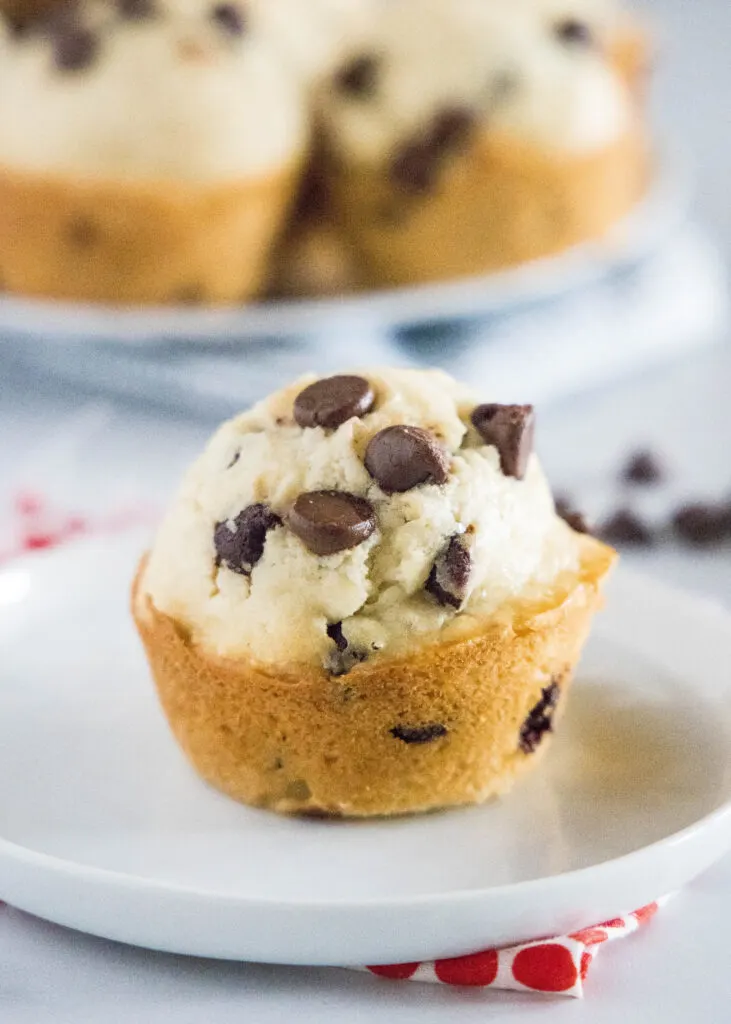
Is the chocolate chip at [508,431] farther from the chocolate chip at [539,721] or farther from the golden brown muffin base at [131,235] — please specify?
the golden brown muffin base at [131,235]

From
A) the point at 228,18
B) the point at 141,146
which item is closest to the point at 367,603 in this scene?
the point at 141,146

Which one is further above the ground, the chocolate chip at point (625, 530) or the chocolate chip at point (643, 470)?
the chocolate chip at point (625, 530)

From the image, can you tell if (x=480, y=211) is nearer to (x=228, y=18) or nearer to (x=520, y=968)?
(x=228, y=18)

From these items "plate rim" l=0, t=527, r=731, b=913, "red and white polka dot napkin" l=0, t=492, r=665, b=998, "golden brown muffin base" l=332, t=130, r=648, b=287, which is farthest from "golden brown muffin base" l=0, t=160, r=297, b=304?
"red and white polka dot napkin" l=0, t=492, r=665, b=998

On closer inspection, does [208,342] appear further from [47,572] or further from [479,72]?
[47,572]

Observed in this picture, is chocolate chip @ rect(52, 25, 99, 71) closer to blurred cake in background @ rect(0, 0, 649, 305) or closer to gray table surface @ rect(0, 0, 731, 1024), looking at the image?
blurred cake in background @ rect(0, 0, 649, 305)

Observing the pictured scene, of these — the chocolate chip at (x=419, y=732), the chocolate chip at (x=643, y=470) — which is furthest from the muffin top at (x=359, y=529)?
the chocolate chip at (x=643, y=470)

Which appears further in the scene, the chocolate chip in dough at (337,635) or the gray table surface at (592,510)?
the chocolate chip in dough at (337,635)
